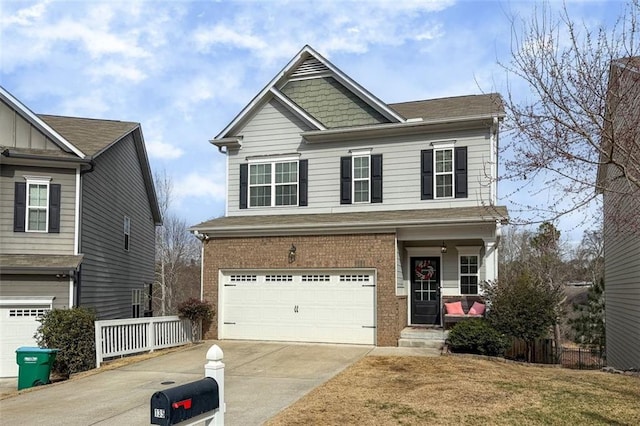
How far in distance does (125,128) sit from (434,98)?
36.7 ft

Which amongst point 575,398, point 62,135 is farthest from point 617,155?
point 62,135

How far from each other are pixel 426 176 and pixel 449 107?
116 inches

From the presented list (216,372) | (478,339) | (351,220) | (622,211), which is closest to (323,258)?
(351,220)

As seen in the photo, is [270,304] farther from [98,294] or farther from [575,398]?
[575,398]

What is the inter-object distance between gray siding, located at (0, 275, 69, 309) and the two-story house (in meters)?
3.89

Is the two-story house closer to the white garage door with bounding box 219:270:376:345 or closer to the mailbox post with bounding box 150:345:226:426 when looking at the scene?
the white garage door with bounding box 219:270:376:345

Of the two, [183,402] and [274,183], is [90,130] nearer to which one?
[274,183]

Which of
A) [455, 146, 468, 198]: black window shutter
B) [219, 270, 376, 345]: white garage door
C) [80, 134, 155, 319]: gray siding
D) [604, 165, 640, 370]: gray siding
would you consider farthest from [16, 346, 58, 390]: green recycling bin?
[604, 165, 640, 370]: gray siding

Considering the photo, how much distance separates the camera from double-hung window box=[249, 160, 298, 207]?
719 inches

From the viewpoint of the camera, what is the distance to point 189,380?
11414mm

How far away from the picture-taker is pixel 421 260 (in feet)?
57.2

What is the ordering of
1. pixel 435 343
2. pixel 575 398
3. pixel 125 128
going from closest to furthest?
pixel 575 398 → pixel 435 343 → pixel 125 128

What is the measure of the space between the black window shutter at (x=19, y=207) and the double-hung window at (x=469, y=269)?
492 inches

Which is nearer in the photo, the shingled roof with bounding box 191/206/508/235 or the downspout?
the shingled roof with bounding box 191/206/508/235
